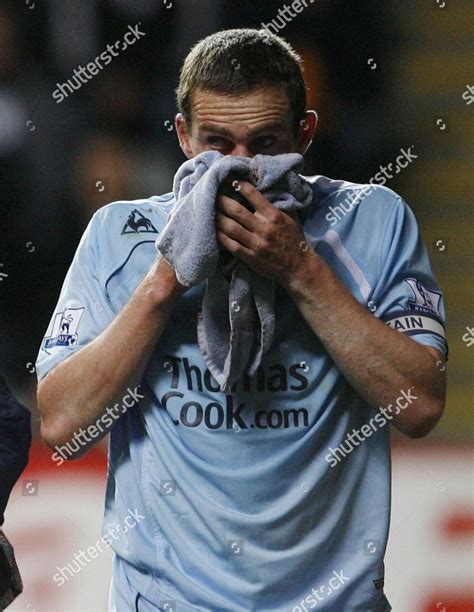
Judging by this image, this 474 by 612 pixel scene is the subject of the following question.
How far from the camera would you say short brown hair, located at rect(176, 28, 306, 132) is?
167 centimetres

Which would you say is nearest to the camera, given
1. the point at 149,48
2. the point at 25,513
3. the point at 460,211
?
the point at 25,513

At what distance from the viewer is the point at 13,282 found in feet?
14.6

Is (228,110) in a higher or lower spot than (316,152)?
higher

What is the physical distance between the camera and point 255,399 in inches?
66.8

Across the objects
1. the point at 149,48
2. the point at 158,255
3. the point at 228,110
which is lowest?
the point at 149,48

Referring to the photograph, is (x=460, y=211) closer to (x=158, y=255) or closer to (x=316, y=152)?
(x=316, y=152)

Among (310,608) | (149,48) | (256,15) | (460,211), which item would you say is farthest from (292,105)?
(460,211)

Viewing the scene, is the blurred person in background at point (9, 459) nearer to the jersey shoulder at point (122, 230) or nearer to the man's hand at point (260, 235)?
the jersey shoulder at point (122, 230)

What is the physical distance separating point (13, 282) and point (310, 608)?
9.87ft

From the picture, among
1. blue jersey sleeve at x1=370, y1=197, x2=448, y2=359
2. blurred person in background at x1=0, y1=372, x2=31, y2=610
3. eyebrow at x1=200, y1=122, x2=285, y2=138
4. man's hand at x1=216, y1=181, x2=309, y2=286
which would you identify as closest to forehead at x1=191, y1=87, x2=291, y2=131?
eyebrow at x1=200, y1=122, x2=285, y2=138

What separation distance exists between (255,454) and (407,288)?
31cm

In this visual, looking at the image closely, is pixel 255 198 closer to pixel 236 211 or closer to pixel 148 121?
→ pixel 236 211

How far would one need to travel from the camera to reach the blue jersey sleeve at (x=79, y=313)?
5.63 ft

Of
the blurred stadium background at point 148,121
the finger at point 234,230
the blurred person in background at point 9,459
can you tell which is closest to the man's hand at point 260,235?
the finger at point 234,230
